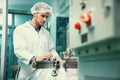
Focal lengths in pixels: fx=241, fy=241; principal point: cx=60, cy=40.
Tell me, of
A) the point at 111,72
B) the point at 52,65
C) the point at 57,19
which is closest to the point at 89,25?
the point at 111,72

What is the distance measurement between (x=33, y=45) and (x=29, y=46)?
5 centimetres

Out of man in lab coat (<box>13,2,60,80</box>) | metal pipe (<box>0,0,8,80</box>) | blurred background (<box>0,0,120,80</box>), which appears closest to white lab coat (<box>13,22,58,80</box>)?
man in lab coat (<box>13,2,60,80</box>)

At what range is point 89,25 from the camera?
0.80 m

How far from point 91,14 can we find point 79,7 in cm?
18

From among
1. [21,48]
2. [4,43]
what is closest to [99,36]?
[21,48]

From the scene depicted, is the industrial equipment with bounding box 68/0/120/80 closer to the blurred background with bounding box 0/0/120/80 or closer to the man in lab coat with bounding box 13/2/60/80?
the blurred background with bounding box 0/0/120/80

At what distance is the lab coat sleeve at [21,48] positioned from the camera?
218cm

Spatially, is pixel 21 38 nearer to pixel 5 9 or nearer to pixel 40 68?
pixel 40 68

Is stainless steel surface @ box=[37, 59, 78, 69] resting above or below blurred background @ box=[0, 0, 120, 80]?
below

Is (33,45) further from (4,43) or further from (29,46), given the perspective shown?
(4,43)

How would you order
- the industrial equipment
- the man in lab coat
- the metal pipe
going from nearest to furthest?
1. the industrial equipment
2. the man in lab coat
3. the metal pipe

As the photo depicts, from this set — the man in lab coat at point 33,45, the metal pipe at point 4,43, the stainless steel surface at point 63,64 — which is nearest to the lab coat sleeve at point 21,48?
the man in lab coat at point 33,45

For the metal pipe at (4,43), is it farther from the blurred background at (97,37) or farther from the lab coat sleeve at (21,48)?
the blurred background at (97,37)

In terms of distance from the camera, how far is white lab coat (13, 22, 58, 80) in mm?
2184
